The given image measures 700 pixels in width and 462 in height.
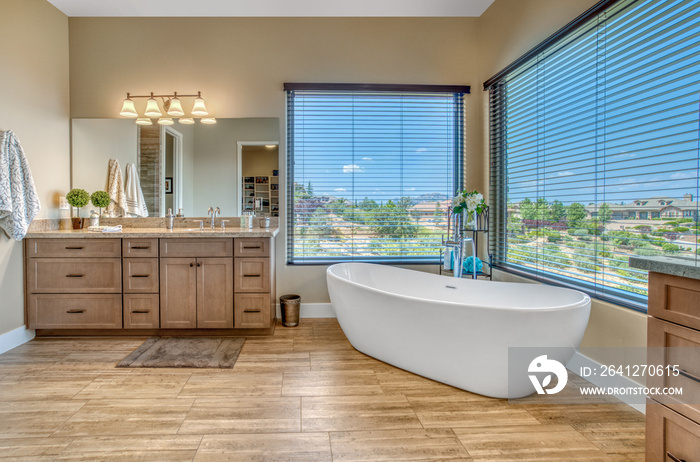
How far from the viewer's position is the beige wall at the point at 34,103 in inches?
104

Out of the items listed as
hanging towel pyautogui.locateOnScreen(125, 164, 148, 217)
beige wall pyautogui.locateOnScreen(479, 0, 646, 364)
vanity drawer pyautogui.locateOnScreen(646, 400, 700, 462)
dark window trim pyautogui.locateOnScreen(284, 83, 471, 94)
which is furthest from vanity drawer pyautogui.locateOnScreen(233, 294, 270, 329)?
vanity drawer pyautogui.locateOnScreen(646, 400, 700, 462)

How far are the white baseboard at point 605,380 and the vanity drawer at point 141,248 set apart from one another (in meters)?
3.05

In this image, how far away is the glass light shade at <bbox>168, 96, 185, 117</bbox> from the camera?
10.6 ft

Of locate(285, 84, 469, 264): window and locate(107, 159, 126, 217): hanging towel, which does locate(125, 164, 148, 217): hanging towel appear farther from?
locate(285, 84, 469, 264): window

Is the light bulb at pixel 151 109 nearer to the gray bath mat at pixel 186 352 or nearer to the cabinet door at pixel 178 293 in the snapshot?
the cabinet door at pixel 178 293

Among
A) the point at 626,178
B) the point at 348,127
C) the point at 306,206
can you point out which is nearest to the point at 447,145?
the point at 348,127

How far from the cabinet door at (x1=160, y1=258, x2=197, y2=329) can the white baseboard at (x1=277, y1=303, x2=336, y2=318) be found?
2.72 feet

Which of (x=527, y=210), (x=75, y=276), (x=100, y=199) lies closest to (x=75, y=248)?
(x=75, y=276)

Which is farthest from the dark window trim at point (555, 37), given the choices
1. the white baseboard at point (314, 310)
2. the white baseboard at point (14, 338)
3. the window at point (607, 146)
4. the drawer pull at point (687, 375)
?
the white baseboard at point (14, 338)

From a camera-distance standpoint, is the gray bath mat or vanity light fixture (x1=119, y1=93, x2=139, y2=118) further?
vanity light fixture (x1=119, y1=93, x2=139, y2=118)

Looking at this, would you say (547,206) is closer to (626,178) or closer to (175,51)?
(626,178)

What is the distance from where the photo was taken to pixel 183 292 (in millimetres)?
2867

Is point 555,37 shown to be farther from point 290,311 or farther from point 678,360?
point 290,311

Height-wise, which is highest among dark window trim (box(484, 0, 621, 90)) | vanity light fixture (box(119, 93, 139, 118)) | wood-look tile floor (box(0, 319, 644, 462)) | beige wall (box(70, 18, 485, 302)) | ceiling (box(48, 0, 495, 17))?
ceiling (box(48, 0, 495, 17))
